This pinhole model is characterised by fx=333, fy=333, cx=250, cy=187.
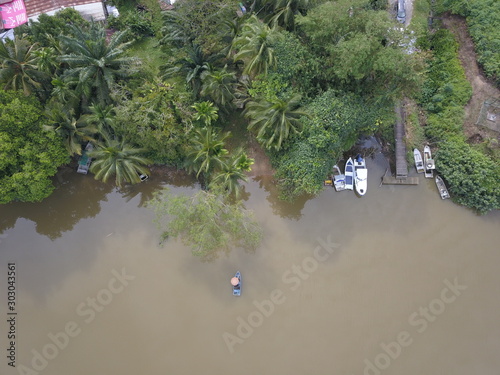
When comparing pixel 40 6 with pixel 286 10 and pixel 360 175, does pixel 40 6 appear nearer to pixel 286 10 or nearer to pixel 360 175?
pixel 286 10

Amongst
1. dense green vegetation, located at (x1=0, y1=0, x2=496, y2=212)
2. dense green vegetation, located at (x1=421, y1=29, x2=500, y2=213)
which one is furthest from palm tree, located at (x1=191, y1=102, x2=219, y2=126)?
dense green vegetation, located at (x1=421, y1=29, x2=500, y2=213)

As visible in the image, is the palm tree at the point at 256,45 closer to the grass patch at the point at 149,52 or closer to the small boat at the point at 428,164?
the grass patch at the point at 149,52

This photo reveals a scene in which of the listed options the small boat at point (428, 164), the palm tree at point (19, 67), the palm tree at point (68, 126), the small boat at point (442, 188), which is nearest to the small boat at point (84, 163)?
the palm tree at point (68, 126)

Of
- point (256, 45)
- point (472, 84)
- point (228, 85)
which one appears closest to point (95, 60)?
point (228, 85)

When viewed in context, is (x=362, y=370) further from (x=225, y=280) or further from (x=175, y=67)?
(x=175, y=67)

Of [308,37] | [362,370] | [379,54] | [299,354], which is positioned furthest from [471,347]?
[308,37]

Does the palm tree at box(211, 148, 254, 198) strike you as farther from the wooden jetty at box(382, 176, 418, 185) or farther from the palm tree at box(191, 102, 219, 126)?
the wooden jetty at box(382, 176, 418, 185)
